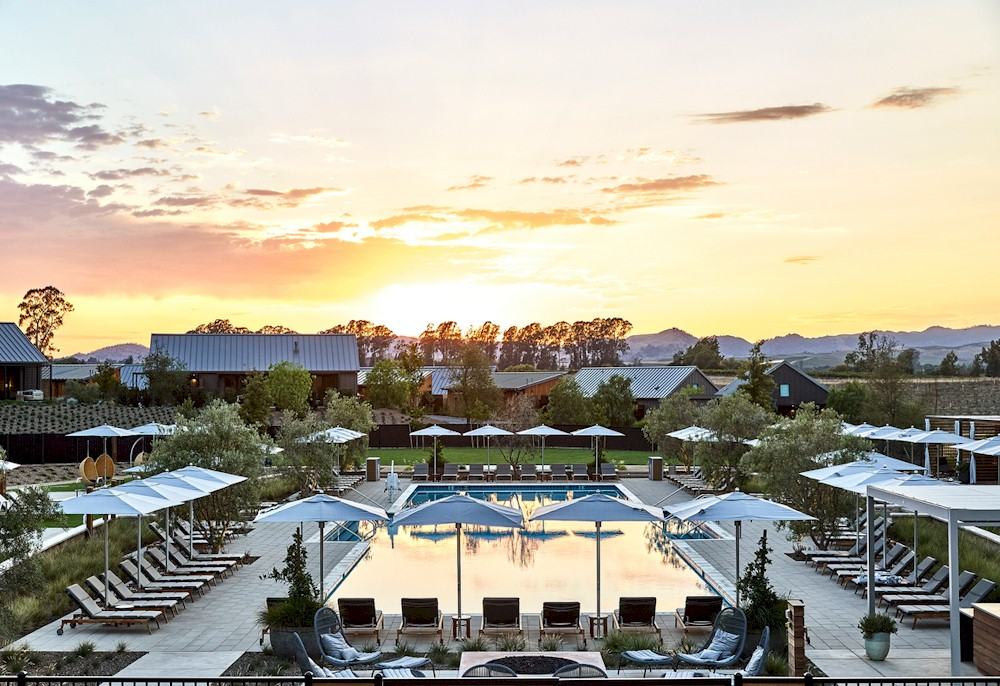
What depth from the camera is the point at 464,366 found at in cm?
6006

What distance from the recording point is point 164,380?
60875mm

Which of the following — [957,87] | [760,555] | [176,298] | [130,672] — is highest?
[957,87]

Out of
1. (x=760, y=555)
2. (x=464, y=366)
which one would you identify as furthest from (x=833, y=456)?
(x=464, y=366)

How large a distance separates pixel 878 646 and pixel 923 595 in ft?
11.2

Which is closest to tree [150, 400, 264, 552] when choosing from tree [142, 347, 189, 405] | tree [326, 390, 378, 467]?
tree [326, 390, 378, 467]

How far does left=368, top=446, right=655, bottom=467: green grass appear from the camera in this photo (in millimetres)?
42094

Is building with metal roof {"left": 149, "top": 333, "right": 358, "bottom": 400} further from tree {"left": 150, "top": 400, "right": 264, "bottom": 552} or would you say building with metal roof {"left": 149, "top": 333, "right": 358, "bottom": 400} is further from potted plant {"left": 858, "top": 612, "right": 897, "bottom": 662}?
potted plant {"left": 858, "top": 612, "right": 897, "bottom": 662}

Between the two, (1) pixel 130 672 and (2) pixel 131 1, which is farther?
(2) pixel 131 1

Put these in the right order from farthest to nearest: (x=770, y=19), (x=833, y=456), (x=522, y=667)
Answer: (x=770, y=19) → (x=833, y=456) → (x=522, y=667)

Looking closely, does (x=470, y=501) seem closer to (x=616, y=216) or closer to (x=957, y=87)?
(x=957, y=87)

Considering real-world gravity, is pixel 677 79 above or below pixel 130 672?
above

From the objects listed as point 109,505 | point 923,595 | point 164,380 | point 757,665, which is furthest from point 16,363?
point 757,665

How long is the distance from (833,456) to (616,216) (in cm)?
1902

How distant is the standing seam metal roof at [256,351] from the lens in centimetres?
6769
